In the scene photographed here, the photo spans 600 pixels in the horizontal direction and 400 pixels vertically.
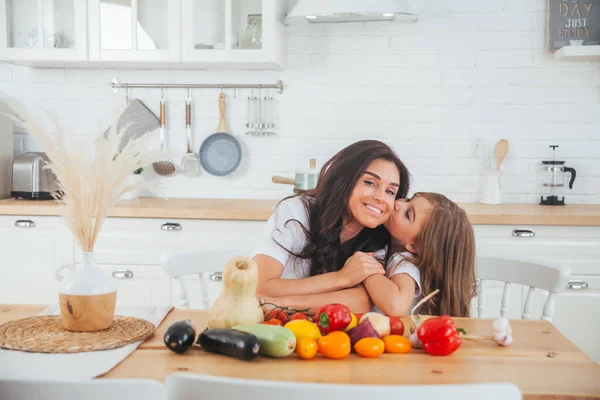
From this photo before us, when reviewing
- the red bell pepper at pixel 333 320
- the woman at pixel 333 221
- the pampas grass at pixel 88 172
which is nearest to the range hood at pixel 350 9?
the woman at pixel 333 221

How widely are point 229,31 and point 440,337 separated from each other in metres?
2.37

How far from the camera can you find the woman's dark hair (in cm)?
216

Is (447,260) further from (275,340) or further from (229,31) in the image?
(229,31)

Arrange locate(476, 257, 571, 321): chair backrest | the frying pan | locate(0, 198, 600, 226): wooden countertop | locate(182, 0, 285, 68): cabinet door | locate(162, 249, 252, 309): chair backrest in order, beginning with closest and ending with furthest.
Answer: locate(476, 257, 571, 321): chair backrest
locate(162, 249, 252, 309): chair backrest
locate(0, 198, 600, 226): wooden countertop
locate(182, 0, 285, 68): cabinet door
the frying pan

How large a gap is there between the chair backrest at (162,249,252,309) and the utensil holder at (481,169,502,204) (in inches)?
69.8

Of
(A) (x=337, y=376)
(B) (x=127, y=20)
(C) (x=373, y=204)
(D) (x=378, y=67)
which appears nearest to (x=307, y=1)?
(D) (x=378, y=67)

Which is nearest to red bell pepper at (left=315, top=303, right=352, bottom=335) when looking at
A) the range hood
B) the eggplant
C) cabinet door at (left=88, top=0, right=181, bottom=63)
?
the eggplant

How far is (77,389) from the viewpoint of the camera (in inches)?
36.1

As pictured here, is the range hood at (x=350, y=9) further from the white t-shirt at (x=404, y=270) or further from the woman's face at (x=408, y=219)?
the white t-shirt at (x=404, y=270)

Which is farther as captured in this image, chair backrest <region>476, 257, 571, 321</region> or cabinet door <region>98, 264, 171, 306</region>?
cabinet door <region>98, 264, 171, 306</region>

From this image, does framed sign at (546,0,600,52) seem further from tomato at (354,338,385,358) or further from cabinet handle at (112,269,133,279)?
tomato at (354,338,385,358)

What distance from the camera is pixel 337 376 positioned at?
1.27m

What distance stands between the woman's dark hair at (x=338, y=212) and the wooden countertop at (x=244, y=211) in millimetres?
968

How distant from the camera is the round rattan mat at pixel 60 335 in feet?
4.64
